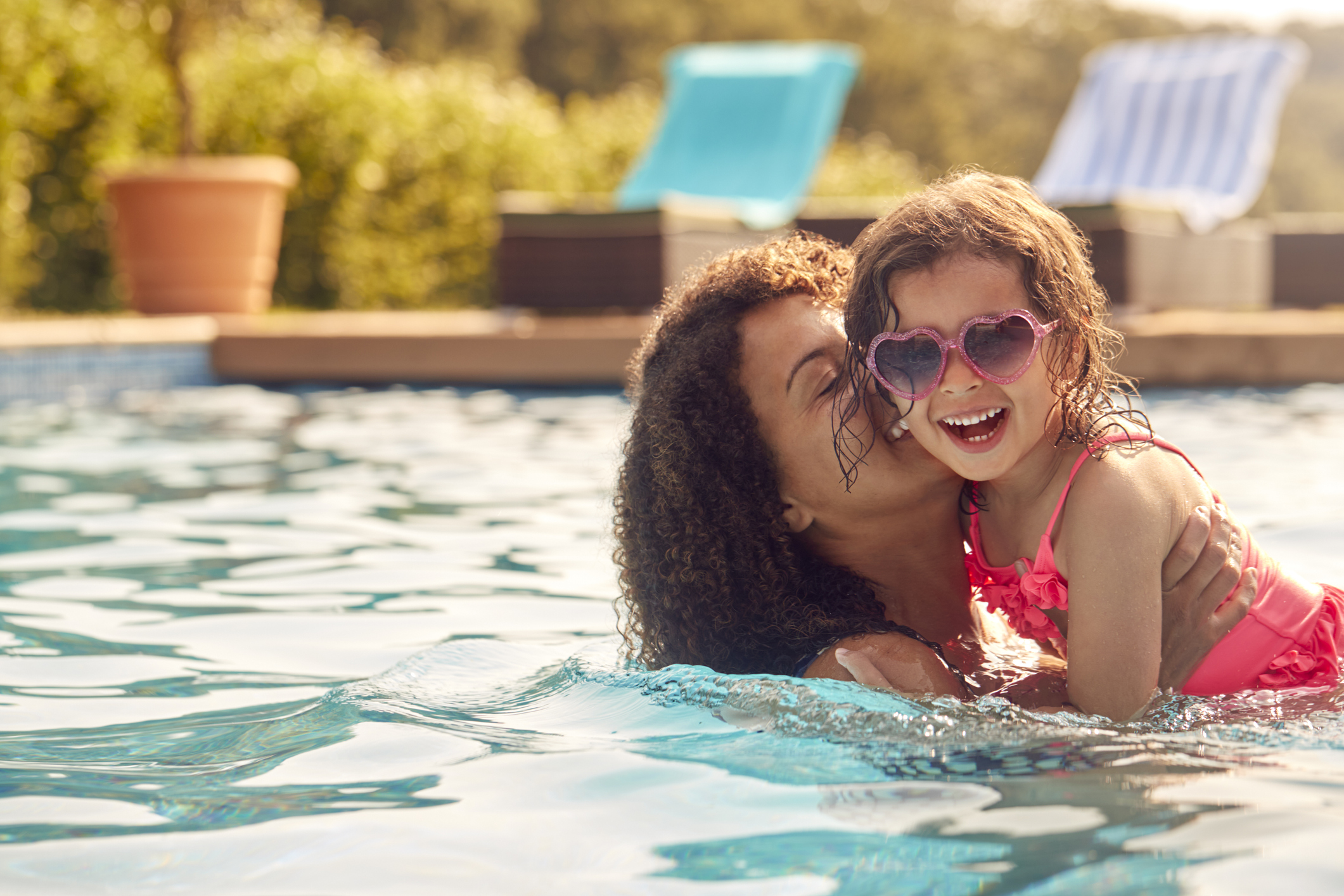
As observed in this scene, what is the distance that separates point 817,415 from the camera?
2.45 meters

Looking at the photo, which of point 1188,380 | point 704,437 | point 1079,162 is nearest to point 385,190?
point 1079,162

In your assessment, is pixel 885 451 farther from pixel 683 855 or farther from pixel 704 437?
pixel 683 855

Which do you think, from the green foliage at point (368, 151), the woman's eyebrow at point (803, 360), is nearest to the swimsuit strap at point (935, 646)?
the woman's eyebrow at point (803, 360)

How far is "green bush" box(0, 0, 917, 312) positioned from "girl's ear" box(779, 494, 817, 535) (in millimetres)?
9104

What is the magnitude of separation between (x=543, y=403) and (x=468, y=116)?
25.7ft

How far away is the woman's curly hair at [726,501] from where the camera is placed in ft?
8.27

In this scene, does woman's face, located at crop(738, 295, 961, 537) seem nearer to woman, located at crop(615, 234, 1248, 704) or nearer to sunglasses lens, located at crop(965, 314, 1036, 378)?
woman, located at crop(615, 234, 1248, 704)

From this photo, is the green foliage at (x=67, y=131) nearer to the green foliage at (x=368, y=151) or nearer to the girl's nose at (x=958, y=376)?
the green foliage at (x=368, y=151)

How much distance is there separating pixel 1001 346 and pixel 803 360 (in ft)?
1.31

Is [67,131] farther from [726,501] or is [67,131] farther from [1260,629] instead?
[1260,629]

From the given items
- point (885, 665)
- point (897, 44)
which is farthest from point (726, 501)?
point (897, 44)

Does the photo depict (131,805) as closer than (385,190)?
Yes

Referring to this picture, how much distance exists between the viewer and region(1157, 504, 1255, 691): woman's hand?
7.80 feet

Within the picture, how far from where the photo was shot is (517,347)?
8.53 metres
